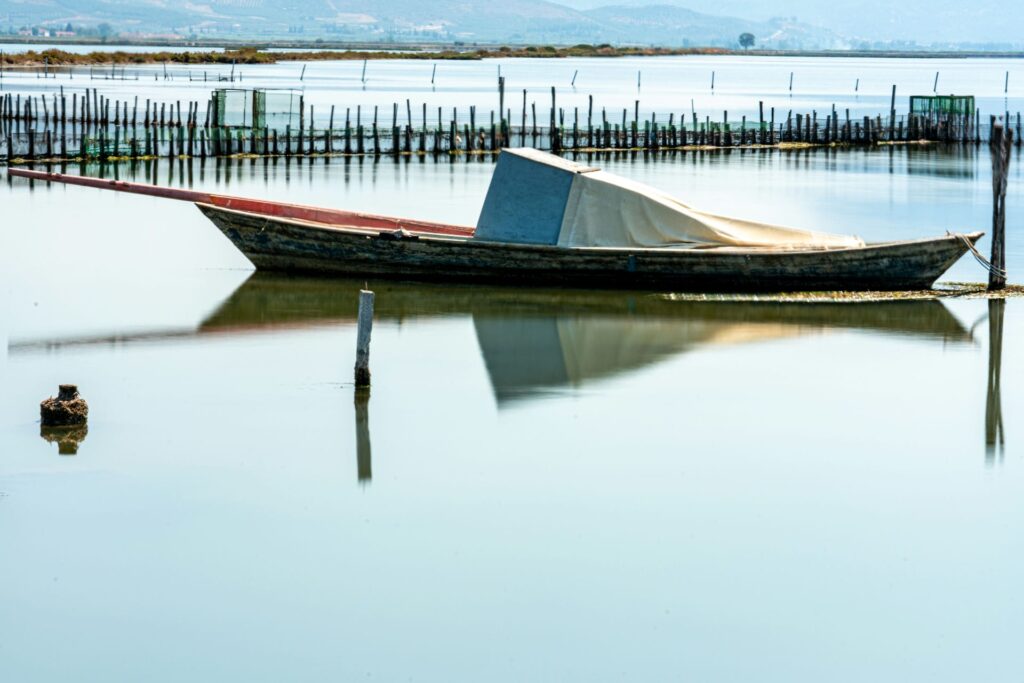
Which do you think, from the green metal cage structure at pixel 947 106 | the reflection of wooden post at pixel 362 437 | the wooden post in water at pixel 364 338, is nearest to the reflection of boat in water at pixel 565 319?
the wooden post in water at pixel 364 338

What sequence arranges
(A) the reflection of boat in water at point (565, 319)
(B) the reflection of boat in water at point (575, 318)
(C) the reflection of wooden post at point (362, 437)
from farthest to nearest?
(B) the reflection of boat in water at point (575, 318)
(A) the reflection of boat in water at point (565, 319)
(C) the reflection of wooden post at point (362, 437)

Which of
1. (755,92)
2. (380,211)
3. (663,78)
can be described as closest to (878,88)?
(755,92)

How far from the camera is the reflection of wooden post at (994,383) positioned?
13981 millimetres

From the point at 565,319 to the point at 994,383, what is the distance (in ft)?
17.4

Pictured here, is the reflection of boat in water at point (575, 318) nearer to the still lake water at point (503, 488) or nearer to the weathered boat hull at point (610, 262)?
the still lake water at point (503, 488)

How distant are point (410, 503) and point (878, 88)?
367 feet

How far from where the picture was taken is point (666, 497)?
1194 centimetres

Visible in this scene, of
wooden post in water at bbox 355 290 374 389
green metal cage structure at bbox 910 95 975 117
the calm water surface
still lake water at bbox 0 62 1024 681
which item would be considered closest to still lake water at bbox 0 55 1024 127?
green metal cage structure at bbox 910 95 975 117

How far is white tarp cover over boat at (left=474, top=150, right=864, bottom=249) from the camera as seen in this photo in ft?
67.1

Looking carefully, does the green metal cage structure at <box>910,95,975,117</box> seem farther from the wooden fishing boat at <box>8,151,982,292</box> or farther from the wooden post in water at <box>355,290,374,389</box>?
the wooden post in water at <box>355,290,374,389</box>

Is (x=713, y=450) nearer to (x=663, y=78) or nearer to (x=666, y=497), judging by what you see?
(x=666, y=497)

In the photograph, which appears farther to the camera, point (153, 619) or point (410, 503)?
point (410, 503)

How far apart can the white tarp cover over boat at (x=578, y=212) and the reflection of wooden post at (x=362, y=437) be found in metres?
6.25

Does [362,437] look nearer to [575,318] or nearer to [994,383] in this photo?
[575,318]
